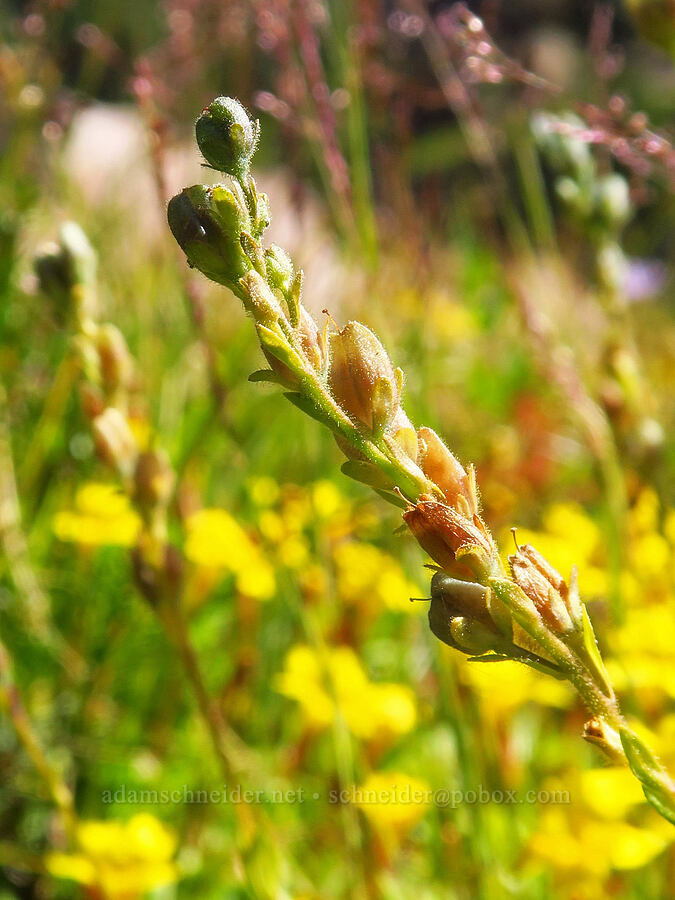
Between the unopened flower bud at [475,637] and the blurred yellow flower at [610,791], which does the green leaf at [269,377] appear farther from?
the blurred yellow flower at [610,791]

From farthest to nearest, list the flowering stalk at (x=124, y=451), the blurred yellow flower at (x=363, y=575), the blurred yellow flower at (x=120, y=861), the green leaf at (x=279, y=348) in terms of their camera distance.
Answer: the blurred yellow flower at (x=363, y=575) < the blurred yellow flower at (x=120, y=861) < the flowering stalk at (x=124, y=451) < the green leaf at (x=279, y=348)

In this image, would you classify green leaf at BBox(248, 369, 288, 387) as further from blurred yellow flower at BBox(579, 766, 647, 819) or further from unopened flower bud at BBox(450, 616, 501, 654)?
blurred yellow flower at BBox(579, 766, 647, 819)

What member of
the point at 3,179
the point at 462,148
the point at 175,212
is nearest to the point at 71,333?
the point at 175,212

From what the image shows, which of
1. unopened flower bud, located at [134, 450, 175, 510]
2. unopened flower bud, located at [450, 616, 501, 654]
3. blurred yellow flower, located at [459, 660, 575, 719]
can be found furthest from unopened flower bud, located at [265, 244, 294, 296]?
blurred yellow flower, located at [459, 660, 575, 719]

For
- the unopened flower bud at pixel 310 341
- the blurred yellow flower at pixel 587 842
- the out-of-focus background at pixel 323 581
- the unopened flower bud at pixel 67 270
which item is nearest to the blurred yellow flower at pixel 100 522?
the out-of-focus background at pixel 323 581

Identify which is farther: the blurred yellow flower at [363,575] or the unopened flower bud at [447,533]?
the blurred yellow flower at [363,575]
